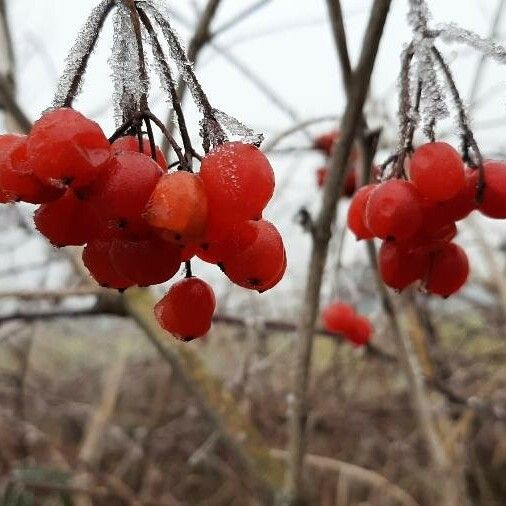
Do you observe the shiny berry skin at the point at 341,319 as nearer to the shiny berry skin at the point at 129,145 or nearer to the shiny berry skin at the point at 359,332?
the shiny berry skin at the point at 359,332

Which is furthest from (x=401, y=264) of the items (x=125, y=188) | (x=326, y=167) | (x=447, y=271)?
(x=326, y=167)

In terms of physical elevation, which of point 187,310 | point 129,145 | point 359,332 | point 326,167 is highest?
point 326,167

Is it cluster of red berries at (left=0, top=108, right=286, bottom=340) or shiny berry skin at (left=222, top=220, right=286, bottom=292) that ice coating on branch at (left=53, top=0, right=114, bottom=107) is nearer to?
cluster of red berries at (left=0, top=108, right=286, bottom=340)

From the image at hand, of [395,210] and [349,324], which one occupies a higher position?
[349,324]

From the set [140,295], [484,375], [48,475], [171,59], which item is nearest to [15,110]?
[140,295]

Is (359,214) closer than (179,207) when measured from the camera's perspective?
No

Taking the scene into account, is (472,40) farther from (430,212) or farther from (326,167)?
(326,167)

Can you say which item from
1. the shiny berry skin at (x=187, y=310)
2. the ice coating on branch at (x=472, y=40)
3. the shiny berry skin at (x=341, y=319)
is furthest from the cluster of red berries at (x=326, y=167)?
the shiny berry skin at (x=187, y=310)
